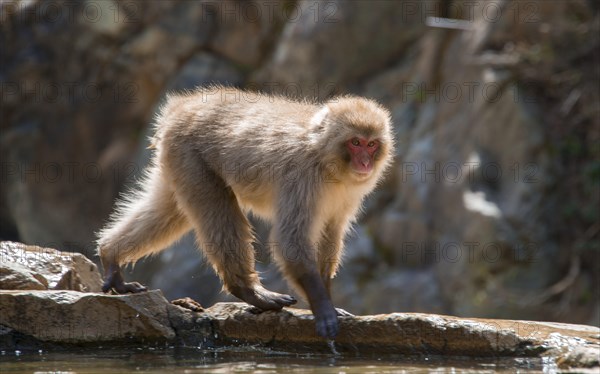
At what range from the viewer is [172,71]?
15.5 m

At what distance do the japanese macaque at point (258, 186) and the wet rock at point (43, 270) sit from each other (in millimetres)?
233

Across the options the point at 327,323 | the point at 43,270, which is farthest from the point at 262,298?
the point at 43,270

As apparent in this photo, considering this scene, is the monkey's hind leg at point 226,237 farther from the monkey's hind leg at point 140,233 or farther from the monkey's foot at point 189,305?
the monkey's hind leg at point 140,233

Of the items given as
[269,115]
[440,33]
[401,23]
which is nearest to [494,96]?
[440,33]

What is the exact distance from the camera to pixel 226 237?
6387mm

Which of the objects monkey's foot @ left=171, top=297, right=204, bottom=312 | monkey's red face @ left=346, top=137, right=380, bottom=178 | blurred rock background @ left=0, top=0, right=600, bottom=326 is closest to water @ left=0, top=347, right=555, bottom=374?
monkey's foot @ left=171, top=297, right=204, bottom=312

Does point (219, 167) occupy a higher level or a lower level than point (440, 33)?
lower

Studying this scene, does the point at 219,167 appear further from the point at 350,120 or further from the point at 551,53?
the point at 551,53

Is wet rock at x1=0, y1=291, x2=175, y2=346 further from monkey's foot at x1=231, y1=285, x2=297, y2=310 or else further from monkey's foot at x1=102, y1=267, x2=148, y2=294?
monkey's foot at x1=102, y1=267, x2=148, y2=294

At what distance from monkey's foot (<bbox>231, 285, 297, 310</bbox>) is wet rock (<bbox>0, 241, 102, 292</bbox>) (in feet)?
4.43

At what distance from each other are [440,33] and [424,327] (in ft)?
26.1

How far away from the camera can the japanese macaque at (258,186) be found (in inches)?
241

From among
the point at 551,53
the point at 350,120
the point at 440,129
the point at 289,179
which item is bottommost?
the point at 289,179

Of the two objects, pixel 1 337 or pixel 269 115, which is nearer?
pixel 1 337
